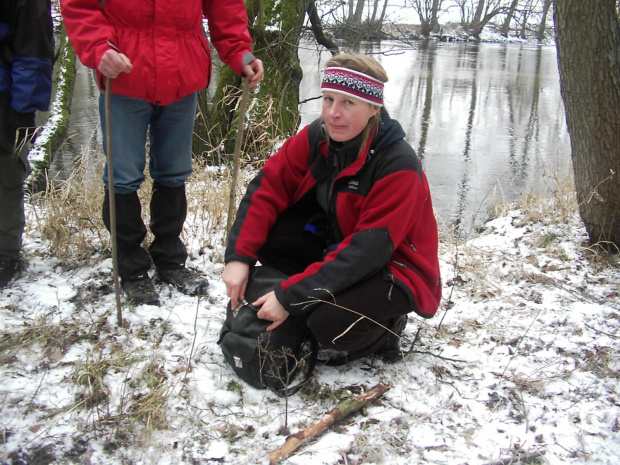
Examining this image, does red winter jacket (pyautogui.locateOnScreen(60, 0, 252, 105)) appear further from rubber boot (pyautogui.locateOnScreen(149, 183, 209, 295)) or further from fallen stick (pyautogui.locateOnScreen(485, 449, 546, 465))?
fallen stick (pyautogui.locateOnScreen(485, 449, 546, 465))

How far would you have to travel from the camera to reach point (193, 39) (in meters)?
2.51

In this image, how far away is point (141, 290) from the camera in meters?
2.76

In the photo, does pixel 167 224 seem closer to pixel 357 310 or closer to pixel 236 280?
pixel 236 280

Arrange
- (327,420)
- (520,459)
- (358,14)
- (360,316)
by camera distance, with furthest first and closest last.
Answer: (358,14), (360,316), (327,420), (520,459)

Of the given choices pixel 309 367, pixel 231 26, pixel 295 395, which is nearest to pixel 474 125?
pixel 231 26

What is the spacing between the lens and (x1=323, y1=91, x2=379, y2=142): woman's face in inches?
86.2

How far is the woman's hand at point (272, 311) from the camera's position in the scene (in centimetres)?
213

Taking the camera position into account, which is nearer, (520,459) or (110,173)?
(520,459)

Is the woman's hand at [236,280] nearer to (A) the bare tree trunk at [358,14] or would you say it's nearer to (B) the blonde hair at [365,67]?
(B) the blonde hair at [365,67]

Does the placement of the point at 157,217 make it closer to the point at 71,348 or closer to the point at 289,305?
the point at 71,348

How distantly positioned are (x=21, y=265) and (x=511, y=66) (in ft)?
54.2

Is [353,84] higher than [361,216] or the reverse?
higher

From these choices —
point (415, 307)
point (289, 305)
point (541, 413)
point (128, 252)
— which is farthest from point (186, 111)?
point (541, 413)

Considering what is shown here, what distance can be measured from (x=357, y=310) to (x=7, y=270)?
6.39 feet
